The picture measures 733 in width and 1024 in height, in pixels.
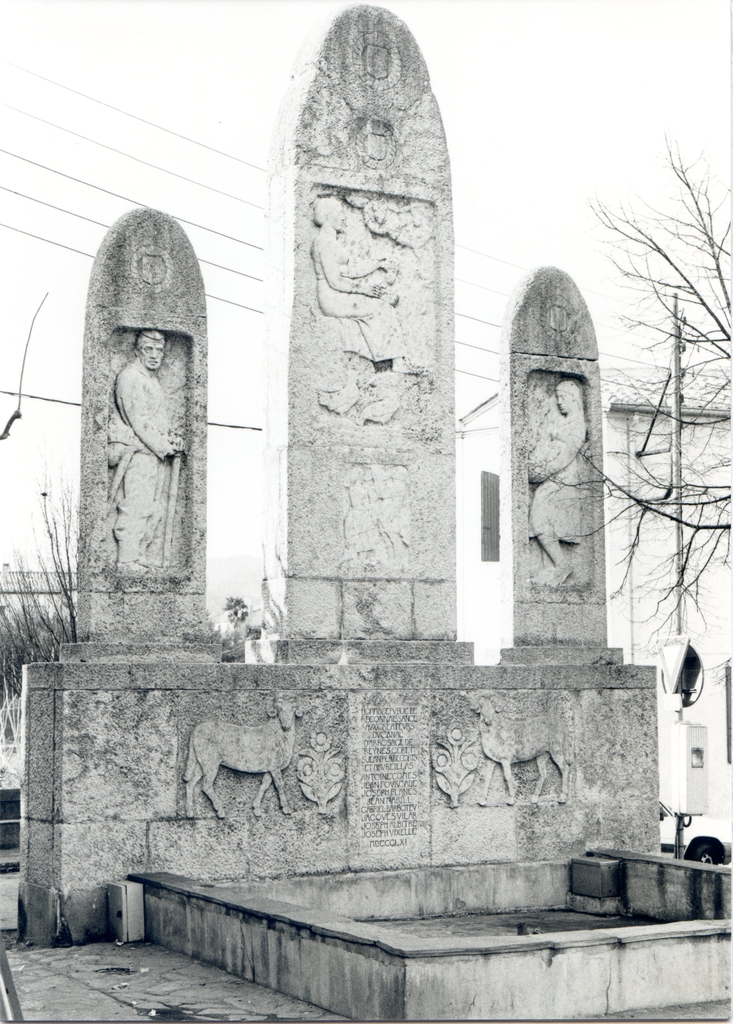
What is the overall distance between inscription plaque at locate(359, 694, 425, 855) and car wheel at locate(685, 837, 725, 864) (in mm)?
5259

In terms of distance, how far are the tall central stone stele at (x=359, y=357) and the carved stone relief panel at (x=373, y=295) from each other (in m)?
0.01

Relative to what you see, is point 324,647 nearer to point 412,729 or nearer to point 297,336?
point 412,729

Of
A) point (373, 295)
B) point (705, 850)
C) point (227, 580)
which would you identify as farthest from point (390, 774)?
point (227, 580)

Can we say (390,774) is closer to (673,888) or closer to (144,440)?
(673,888)

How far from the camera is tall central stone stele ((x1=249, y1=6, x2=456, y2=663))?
387 inches

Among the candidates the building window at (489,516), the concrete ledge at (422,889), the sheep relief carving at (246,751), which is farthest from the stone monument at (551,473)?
the building window at (489,516)

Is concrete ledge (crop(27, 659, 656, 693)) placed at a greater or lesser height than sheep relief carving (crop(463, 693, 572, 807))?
greater

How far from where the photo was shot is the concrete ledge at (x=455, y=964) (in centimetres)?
610

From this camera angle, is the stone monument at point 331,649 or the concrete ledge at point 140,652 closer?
the stone monument at point 331,649

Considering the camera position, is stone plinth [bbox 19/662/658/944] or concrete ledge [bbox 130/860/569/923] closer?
stone plinth [bbox 19/662/658/944]

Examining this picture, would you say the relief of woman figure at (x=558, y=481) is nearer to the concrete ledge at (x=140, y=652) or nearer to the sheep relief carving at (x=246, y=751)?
the sheep relief carving at (x=246, y=751)

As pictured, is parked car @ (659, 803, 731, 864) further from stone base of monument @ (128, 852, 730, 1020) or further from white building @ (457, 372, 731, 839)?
stone base of monument @ (128, 852, 730, 1020)

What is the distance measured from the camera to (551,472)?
1096cm

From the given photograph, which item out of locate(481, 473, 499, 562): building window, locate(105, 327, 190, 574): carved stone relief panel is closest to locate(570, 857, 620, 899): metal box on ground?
locate(105, 327, 190, 574): carved stone relief panel
